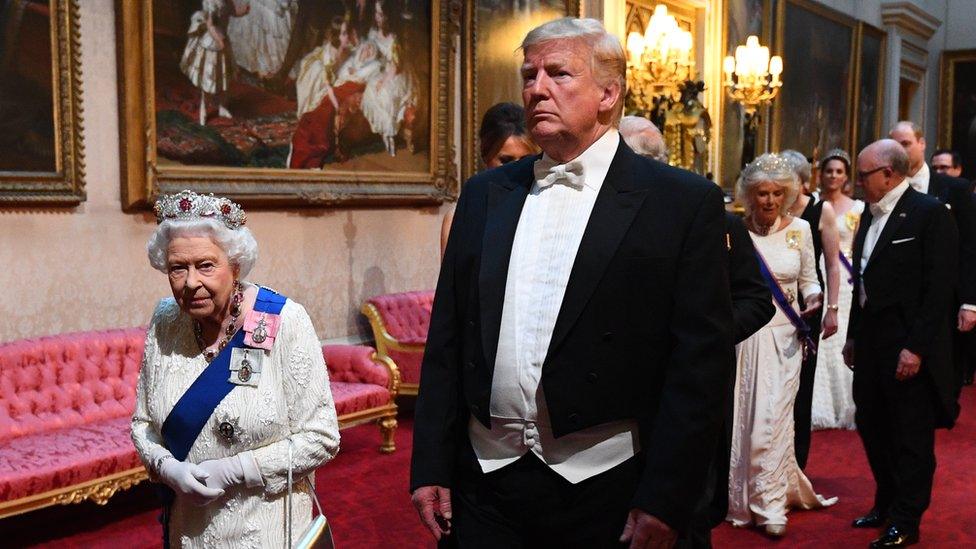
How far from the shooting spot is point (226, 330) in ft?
8.53

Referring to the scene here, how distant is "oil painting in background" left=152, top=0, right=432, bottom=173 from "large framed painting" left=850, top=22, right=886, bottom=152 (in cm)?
1088

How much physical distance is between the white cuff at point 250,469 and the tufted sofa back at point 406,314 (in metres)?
4.86

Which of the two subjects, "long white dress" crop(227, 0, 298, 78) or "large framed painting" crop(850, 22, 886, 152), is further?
"large framed painting" crop(850, 22, 886, 152)

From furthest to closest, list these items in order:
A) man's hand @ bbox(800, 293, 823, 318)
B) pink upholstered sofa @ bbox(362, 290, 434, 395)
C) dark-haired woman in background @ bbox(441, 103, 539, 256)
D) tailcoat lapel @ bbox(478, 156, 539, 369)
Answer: pink upholstered sofa @ bbox(362, 290, 434, 395)
man's hand @ bbox(800, 293, 823, 318)
dark-haired woman in background @ bbox(441, 103, 539, 256)
tailcoat lapel @ bbox(478, 156, 539, 369)

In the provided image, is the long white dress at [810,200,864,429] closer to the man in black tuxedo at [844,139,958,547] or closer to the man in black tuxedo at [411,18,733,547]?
the man in black tuxedo at [844,139,958,547]

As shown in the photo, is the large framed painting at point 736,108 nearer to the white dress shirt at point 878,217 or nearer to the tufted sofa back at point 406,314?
the tufted sofa back at point 406,314

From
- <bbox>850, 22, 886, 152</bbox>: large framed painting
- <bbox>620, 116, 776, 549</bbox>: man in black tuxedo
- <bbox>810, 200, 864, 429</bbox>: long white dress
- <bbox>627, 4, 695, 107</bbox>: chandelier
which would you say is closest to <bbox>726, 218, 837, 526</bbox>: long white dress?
<bbox>620, 116, 776, 549</bbox>: man in black tuxedo

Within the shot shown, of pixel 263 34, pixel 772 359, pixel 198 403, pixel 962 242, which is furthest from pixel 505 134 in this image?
pixel 263 34

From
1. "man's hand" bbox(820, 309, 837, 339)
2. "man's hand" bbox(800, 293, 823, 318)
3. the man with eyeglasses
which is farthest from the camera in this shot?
the man with eyeglasses

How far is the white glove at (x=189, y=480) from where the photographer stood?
8.04ft

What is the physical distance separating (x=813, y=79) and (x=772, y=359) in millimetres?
11247

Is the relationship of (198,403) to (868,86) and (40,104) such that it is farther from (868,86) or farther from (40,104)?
(868,86)

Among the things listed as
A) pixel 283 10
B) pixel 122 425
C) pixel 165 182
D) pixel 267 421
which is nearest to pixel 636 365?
pixel 267 421

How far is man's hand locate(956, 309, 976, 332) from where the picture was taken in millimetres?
5199
